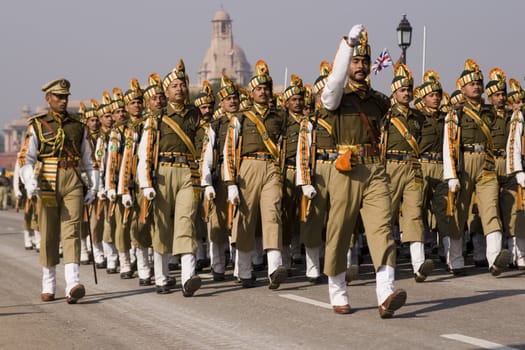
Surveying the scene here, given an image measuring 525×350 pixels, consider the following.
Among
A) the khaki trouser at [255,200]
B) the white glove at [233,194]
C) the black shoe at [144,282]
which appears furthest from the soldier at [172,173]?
the black shoe at [144,282]

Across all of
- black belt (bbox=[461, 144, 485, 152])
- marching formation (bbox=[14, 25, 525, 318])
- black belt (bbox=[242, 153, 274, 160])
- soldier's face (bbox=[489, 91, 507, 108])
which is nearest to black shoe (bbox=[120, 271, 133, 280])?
marching formation (bbox=[14, 25, 525, 318])

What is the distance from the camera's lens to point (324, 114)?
9.41 metres

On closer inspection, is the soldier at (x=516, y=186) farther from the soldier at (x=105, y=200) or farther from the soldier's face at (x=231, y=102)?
the soldier at (x=105, y=200)

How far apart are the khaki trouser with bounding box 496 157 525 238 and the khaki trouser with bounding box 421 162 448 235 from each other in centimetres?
73

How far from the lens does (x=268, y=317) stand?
9297 mm

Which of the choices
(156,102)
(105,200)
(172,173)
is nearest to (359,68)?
(172,173)

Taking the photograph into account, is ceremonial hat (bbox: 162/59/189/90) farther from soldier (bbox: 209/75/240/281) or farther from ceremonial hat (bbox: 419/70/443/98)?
ceremonial hat (bbox: 419/70/443/98)

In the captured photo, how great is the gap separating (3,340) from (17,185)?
37.5 feet

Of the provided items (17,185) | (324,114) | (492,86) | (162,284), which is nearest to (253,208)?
(162,284)

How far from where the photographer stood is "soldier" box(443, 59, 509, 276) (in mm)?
12344

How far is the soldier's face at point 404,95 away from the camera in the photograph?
12.3 meters

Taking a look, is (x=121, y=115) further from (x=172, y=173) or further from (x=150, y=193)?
(x=150, y=193)

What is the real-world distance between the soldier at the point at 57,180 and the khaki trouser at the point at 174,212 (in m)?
0.82

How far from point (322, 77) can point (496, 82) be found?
7.70 feet
